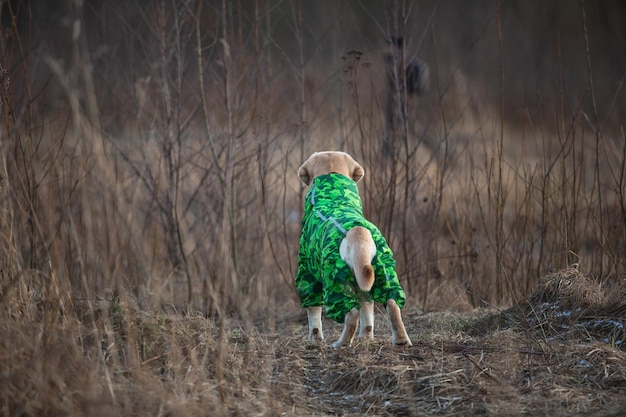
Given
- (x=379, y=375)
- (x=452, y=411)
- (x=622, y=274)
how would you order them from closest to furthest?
1. (x=452, y=411)
2. (x=379, y=375)
3. (x=622, y=274)

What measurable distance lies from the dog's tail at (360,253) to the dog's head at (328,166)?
83 cm

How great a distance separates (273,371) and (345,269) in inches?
24.2

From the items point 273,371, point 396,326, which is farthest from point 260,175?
point 273,371

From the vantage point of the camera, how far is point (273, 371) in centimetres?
325

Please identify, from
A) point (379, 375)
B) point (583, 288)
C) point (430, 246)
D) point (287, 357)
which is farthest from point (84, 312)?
point (430, 246)

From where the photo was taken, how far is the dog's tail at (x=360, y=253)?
339 cm

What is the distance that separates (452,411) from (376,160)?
3.22 metres

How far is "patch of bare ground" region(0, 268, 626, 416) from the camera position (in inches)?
100

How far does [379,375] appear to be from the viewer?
3156 mm

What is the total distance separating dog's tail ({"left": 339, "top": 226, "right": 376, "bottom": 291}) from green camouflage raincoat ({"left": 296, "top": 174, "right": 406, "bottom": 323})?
0.17 feet

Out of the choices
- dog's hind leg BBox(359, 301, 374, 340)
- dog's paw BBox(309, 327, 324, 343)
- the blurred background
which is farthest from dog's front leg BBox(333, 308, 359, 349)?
the blurred background

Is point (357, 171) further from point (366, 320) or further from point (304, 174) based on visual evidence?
point (366, 320)

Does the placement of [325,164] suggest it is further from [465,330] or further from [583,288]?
[583,288]

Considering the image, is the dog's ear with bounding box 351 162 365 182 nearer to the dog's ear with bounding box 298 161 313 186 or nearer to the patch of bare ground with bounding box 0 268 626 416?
the dog's ear with bounding box 298 161 313 186
